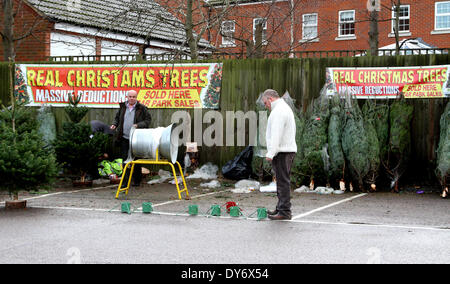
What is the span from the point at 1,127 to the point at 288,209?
500cm

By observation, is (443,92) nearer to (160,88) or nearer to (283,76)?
(283,76)

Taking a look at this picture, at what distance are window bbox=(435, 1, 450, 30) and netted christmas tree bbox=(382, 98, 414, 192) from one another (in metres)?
24.1

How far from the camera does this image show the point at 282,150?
8523 mm

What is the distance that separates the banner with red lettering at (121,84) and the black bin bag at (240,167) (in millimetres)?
1363

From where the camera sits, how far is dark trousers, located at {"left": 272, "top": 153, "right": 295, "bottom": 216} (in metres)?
8.46

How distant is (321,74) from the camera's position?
42.7 ft

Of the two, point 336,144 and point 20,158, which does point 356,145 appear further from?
point 20,158

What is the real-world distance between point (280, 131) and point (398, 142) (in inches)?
167

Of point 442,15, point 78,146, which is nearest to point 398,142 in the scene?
point 78,146

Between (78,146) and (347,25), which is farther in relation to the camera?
(347,25)

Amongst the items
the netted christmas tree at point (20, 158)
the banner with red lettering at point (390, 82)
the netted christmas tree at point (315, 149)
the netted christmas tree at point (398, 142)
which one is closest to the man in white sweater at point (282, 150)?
the netted christmas tree at point (315, 149)

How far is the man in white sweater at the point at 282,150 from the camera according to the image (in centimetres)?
846

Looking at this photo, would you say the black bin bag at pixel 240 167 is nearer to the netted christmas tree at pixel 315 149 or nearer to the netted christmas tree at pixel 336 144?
the netted christmas tree at pixel 315 149

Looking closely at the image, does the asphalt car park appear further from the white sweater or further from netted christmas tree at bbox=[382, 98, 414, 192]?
the white sweater
